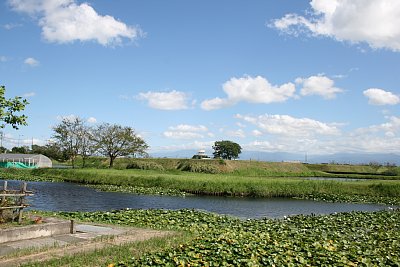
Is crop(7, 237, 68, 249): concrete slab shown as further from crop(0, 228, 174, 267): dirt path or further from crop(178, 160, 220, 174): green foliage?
crop(178, 160, 220, 174): green foliage

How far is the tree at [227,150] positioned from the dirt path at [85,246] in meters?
126

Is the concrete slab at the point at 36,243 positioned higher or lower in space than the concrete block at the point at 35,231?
lower

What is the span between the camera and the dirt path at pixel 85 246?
510 inches

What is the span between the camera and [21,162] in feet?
360

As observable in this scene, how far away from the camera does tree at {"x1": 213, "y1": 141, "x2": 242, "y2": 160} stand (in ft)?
476

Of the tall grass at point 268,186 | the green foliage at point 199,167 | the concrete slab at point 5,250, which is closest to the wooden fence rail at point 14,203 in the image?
the concrete slab at point 5,250

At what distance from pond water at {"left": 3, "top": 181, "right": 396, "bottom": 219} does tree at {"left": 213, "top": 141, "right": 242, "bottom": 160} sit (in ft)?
317

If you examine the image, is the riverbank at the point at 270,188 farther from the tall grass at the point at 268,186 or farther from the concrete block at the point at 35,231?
the concrete block at the point at 35,231

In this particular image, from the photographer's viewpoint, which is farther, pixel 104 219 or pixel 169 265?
pixel 104 219

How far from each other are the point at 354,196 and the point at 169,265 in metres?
44.8

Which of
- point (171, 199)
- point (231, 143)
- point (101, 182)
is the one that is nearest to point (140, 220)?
point (171, 199)

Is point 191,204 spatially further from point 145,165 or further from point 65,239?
point 145,165

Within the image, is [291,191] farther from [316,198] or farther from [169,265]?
[169,265]

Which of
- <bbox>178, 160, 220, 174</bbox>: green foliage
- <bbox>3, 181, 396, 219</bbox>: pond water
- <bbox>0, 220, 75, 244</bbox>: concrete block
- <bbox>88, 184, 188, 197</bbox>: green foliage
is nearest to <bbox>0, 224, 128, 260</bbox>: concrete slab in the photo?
<bbox>0, 220, 75, 244</bbox>: concrete block
